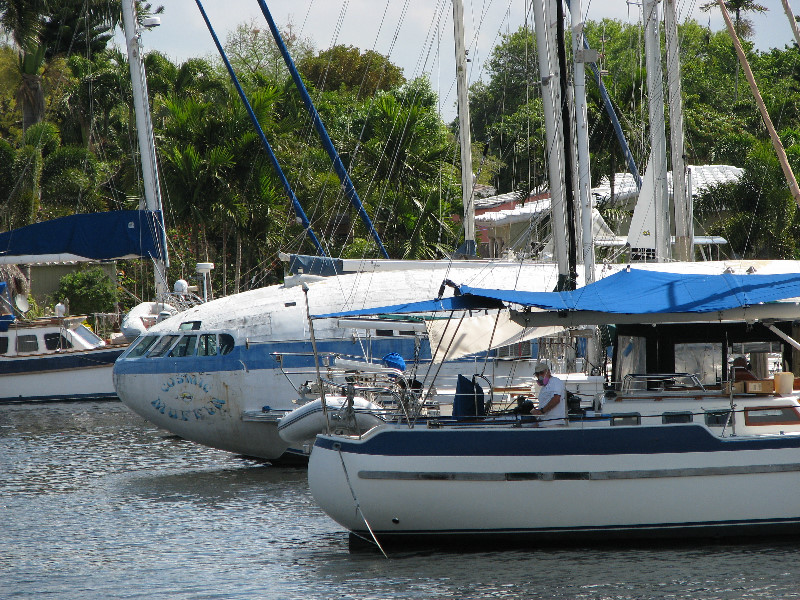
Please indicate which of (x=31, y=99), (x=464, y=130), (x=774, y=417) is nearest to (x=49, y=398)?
(x=464, y=130)

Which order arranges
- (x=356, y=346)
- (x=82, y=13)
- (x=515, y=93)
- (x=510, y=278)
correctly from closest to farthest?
(x=356, y=346) → (x=510, y=278) → (x=82, y=13) → (x=515, y=93)

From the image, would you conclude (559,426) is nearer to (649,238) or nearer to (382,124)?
(649,238)

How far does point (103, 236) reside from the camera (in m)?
31.7

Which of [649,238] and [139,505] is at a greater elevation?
[649,238]

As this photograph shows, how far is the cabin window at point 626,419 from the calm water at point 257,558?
1681mm

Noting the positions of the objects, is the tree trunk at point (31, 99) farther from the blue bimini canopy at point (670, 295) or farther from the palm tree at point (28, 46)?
the blue bimini canopy at point (670, 295)

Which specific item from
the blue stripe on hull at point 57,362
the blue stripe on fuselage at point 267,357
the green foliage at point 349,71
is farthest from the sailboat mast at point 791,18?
the green foliage at point 349,71

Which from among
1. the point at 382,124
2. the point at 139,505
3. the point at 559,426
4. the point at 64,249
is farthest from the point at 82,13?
the point at 559,426

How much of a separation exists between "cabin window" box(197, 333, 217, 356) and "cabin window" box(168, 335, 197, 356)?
0.15 meters

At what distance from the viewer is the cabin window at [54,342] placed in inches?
1562

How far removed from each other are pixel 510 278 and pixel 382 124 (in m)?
15.9

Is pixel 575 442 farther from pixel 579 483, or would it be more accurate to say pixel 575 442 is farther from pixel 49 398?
pixel 49 398

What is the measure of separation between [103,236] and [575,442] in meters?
20.4

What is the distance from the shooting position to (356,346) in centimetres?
2338
